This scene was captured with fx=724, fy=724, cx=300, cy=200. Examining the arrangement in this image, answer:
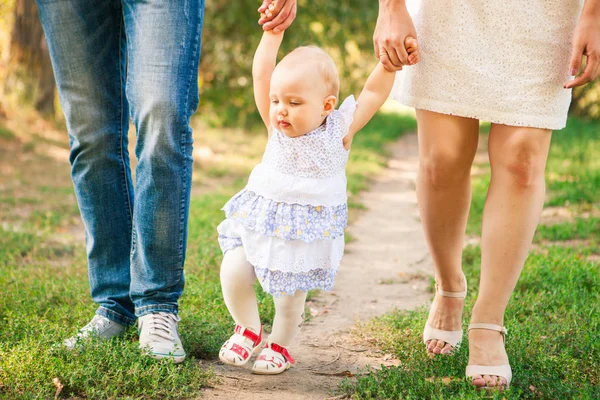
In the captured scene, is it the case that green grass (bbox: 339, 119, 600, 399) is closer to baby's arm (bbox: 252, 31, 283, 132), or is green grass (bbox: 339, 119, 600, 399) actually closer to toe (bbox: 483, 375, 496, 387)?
toe (bbox: 483, 375, 496, 387)

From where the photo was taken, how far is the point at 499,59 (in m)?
2.33

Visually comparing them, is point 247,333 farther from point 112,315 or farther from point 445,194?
point 445,194

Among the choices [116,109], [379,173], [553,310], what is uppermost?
[116,109]

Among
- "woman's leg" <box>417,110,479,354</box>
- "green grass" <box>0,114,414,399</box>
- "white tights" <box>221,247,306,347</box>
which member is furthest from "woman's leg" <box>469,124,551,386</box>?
"green grass" <box>0,114,414,399</box>

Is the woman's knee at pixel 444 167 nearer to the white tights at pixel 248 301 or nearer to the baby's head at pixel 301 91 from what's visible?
the baby's head at pixel 301 91

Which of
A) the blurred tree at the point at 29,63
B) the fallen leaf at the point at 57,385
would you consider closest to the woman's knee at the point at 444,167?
the fallen leaf at the point at 57,385

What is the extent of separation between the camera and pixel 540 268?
359 centimetres

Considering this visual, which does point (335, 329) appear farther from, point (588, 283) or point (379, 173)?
point (379, 173)

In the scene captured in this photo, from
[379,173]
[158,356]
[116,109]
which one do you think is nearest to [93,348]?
[158,356]

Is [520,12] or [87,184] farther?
[87,184]

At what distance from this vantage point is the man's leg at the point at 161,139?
234 centimetres

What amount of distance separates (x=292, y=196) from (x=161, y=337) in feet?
2.17

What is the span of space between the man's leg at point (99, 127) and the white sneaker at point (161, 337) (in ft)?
0.80

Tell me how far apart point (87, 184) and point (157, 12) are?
0.70 m
